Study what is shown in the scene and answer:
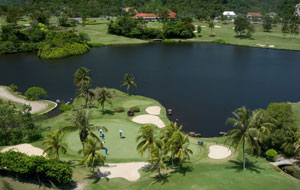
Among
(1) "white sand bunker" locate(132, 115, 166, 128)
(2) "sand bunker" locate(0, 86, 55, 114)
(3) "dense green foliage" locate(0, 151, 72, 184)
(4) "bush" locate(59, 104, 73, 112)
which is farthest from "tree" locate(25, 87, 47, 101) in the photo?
(3) "dense green foliage" locate(0, 151, 72, 184)

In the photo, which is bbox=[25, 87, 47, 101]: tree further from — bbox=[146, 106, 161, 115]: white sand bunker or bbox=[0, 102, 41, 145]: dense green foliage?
bbox=[146, 106, 161, 115]: white sand bunker

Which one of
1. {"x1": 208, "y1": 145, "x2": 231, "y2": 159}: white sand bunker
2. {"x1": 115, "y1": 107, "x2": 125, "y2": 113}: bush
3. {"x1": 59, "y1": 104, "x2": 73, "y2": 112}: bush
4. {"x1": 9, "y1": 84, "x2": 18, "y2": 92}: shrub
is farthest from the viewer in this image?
{"x1": 9, "y1": 84, "x2": 18, "y2": 92}: shrub

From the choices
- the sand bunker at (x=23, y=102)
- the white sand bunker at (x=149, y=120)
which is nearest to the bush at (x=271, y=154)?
the white sand bunker at (x=149, y=120)

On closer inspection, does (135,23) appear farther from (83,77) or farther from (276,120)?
(276,120)

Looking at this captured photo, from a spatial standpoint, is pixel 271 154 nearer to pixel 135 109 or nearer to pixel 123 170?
pixel 123 170

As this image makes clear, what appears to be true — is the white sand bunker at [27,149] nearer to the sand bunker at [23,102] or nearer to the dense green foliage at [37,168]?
the dense green foliage at [37,168]

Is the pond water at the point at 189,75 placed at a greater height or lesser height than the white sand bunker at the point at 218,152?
greater

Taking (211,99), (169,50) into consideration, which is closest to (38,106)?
(211,99)
